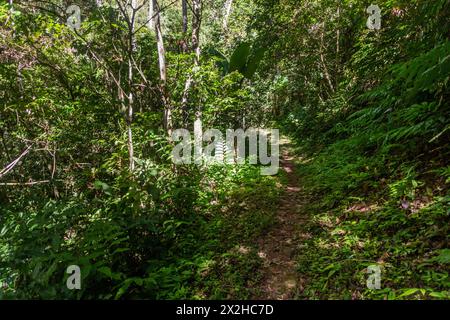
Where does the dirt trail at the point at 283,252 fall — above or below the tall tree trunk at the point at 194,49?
below

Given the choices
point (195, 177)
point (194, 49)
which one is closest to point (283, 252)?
point (195, 177)

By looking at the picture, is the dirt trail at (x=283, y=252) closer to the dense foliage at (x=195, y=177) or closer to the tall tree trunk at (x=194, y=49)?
the dense foliage at (x=195, y=177)

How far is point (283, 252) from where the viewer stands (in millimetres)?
4082

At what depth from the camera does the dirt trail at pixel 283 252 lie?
339cm

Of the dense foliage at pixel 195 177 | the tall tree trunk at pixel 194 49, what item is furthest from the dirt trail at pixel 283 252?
the tall tree trunk at pixel 194 49

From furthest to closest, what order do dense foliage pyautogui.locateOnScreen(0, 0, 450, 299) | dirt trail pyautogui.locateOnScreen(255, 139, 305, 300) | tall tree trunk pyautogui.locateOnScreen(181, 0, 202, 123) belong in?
tall tree trunk pyautogui.locateOnScreen(181, 0, 202, 123) < dirt trail pyautogui.locateOnScreen(255, 139, 305, 300) < dense foliage pyautogui.locateOnScreen(0, 0, 450, 299)

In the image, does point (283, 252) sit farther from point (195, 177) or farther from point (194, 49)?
point (194, 49)

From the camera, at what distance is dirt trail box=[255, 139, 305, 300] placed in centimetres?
339

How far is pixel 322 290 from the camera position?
125 inches

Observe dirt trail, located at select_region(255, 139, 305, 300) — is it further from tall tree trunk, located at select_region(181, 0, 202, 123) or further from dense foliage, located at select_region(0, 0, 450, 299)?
tall tree trunk, located at select_region(181, 0, 202, 123)

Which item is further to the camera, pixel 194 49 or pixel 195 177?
pixel 194 49

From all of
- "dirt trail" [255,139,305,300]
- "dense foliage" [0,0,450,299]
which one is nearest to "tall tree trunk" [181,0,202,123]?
"dense foliage" [0,0,450,299]

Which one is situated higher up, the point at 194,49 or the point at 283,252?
the point at 194,49
